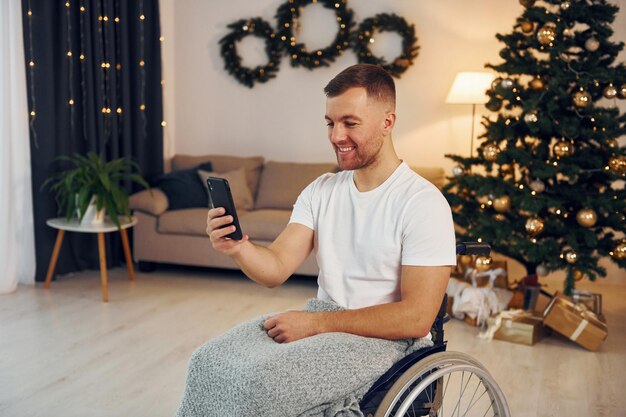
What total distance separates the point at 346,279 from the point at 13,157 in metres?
3.16

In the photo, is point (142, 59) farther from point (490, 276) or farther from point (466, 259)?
point (490, 276)

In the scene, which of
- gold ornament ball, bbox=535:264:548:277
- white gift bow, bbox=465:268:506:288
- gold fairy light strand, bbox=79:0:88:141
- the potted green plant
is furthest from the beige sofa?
gold ornament ball, bbox=535:264:548:277

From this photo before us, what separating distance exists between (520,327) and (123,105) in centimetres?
308

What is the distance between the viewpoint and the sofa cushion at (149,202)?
483cm

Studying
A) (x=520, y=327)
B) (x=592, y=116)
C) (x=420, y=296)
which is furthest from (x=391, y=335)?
(x=592, y=116)

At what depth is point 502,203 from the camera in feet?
12.5

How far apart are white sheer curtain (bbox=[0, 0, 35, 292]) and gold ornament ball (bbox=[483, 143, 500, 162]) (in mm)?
2698

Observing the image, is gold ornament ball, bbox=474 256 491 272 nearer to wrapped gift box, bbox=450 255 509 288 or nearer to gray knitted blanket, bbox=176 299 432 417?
wrapped gift box, bbox=450 255 509 288

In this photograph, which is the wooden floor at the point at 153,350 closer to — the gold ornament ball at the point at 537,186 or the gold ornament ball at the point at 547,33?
the gold ornament ball at the point at 537,186

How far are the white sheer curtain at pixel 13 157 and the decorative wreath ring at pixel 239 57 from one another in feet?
5.55

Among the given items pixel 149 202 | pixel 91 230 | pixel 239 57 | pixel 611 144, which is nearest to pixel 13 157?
pixel 91 230

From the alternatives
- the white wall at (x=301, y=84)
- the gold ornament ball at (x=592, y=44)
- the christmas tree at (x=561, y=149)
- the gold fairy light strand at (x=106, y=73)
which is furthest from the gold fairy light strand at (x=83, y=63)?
the gold ornament ball at (x=592, y=44)

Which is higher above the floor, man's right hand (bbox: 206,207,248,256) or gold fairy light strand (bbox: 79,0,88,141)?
gold fairy light strand (bbox: 79,0,88,141)

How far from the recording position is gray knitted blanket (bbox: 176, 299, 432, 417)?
59.5 inches
